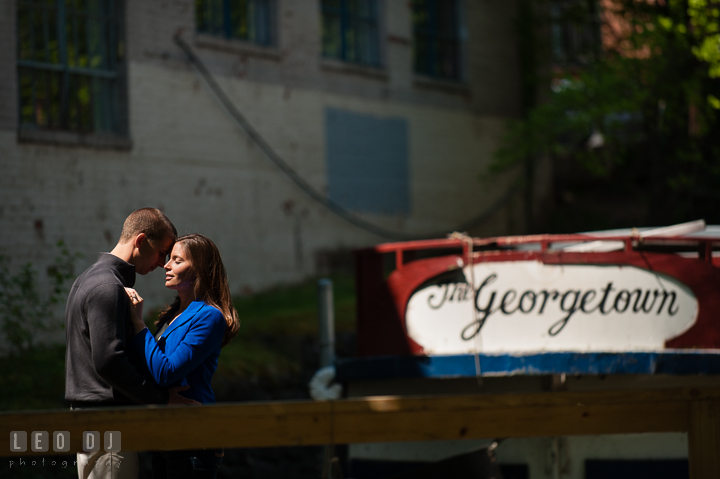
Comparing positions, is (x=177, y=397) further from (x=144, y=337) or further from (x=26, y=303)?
(x=26, y=303)

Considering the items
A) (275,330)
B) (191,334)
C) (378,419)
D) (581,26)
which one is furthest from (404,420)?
(581,26)

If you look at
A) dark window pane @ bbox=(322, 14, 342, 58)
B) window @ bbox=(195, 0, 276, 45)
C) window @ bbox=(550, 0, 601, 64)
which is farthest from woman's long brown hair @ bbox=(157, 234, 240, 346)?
window @ bbox=(550, 0, 601, 64)

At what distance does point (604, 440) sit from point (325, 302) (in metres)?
3.06

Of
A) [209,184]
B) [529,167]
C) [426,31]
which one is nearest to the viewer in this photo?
[209,184]

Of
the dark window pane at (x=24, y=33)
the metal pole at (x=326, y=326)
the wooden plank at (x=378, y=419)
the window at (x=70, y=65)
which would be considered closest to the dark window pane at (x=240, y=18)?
the window at (x=70, y=65)

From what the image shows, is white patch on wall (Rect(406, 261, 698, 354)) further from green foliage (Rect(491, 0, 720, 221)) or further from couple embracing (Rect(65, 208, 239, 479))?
green foliage (Rect(491, 0, 720, 221))

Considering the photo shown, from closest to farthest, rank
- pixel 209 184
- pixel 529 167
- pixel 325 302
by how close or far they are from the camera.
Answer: pixel 325 302, pixel 209 184, pixel 529 167

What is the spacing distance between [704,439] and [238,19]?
10788 mm

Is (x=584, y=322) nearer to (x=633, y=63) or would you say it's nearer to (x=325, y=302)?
(x=325, y=302)

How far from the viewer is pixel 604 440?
522 cm

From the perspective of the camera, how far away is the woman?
3043mm

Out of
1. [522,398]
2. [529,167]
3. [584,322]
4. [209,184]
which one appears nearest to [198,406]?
[522,398]

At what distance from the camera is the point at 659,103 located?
13055 mm

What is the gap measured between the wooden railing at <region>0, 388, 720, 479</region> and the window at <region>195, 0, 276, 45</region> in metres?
9.90
